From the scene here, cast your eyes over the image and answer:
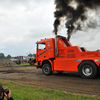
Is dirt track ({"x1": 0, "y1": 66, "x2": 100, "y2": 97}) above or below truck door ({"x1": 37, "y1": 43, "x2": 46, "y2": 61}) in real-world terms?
below

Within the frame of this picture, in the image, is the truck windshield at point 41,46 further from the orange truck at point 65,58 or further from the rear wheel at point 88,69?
the rear wheel at point 88,69

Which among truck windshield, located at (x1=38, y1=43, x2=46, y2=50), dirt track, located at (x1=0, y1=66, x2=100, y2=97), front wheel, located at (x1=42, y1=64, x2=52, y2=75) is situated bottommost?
dirt track, located at (x1=0, y1=66, x2=100, y2=97)

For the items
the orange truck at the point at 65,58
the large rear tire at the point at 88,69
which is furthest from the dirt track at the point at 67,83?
the orange truck at the point at 65,58

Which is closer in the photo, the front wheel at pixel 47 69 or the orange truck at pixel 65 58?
the orange truck at pixel 65 58

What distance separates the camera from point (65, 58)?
31.5ft

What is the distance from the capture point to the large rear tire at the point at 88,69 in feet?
26.3

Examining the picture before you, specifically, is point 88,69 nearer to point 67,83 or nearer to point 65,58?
point 65,58

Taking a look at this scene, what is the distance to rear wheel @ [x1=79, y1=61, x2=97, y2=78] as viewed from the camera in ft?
26.3

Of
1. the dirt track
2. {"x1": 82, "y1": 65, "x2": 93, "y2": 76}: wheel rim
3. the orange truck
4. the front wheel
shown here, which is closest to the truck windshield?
the orange truck

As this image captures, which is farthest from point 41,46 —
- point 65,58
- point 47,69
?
point 65,58

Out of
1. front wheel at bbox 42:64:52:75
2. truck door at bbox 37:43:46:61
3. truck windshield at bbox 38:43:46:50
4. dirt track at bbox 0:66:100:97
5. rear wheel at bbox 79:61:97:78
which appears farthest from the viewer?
truck windshield at bbox 38:43:46:50

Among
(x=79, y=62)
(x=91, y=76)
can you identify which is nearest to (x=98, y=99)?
(x=91, y=76)

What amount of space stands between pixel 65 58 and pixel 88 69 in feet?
6.66

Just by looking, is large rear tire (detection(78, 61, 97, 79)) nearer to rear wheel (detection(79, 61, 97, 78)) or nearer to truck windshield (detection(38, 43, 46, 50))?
rear wheel (detection(79, 61, 97, 78))
